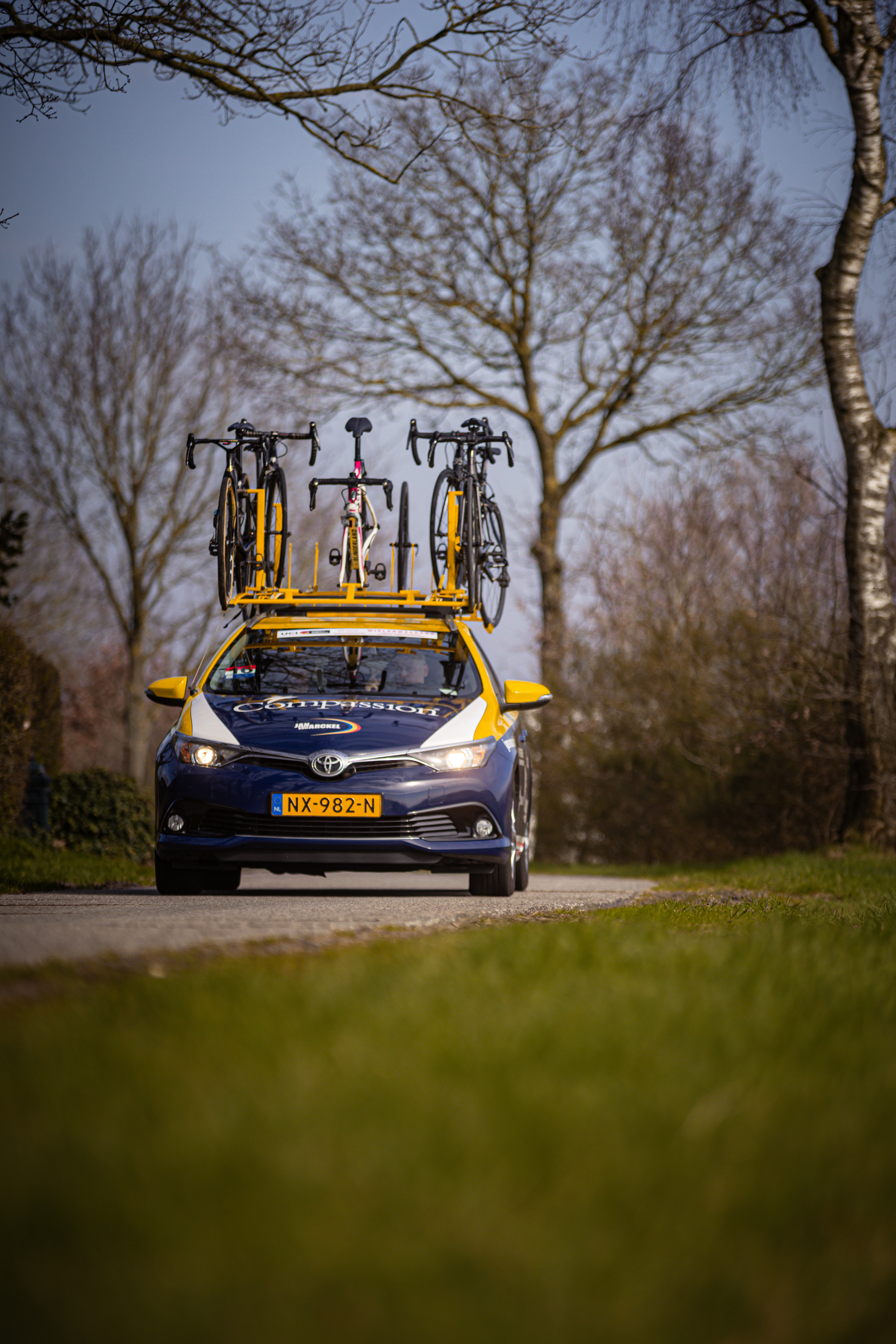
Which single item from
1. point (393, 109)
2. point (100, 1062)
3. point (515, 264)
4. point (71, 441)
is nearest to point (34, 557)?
point (71, 441)

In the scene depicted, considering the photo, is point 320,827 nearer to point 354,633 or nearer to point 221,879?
point 221,879

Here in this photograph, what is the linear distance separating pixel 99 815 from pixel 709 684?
7470 mm

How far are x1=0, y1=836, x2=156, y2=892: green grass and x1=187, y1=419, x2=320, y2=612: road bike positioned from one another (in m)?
2.53

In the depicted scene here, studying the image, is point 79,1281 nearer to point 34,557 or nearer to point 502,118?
point 502,118

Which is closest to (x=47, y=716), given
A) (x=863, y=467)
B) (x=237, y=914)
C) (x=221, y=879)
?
(x=221, y=879)

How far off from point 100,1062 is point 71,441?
2462 centimetres

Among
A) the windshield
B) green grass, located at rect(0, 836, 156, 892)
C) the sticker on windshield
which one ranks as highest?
the sticker on windshield

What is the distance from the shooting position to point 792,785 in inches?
649

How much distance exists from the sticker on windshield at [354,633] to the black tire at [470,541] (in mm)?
1982

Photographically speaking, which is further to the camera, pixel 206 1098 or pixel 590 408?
pixel 590 408

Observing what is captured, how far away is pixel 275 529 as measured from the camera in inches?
459

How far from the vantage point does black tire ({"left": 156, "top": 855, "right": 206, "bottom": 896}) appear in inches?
336

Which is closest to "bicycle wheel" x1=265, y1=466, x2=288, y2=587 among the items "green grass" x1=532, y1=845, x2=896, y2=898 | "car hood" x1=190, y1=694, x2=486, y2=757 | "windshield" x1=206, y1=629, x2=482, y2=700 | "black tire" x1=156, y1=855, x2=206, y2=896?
"windshield" x1=206, y1=629, x2=482, y2=700

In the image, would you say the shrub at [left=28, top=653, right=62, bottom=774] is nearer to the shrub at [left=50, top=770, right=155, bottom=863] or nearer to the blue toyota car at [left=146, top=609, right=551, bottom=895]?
the shrub at [left=50, top=770, right=155, bottom=863]
